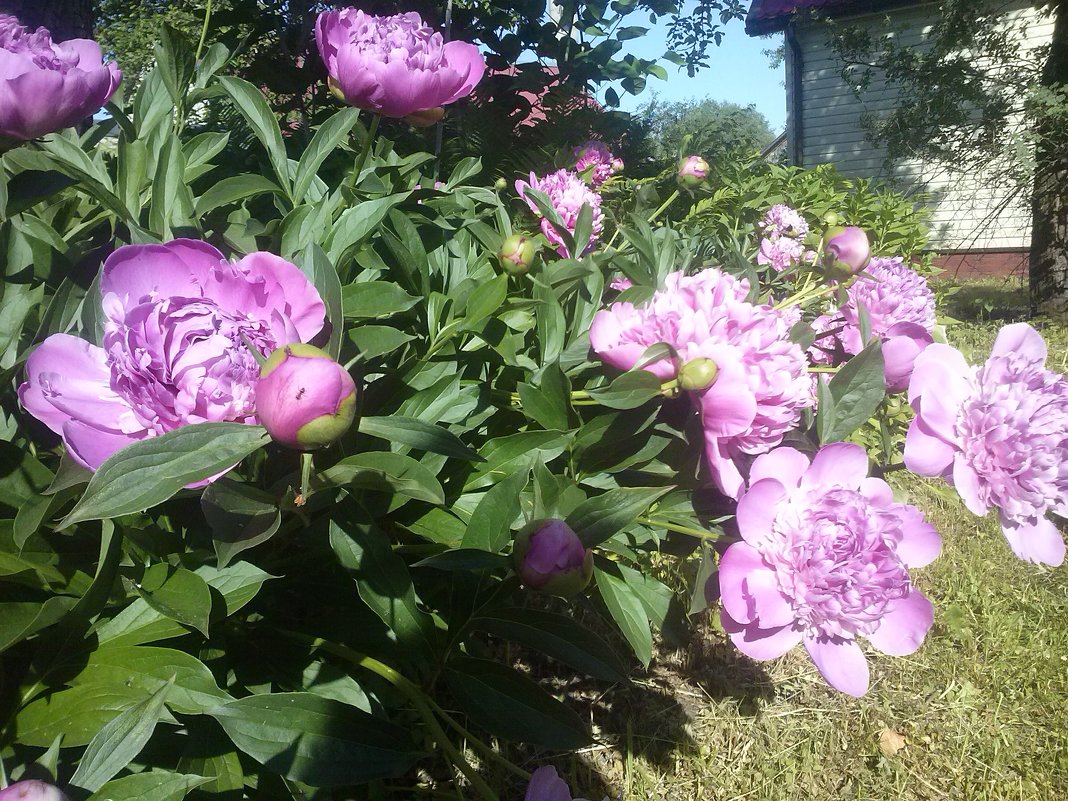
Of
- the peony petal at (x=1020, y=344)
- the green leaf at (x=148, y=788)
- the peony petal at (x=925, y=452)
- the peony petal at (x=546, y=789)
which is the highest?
the peony petal at (x=1020, y=344)

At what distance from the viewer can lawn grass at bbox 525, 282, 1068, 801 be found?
1.36m

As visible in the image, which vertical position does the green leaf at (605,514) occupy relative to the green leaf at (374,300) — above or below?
below

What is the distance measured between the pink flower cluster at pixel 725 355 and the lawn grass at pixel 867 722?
0.55 meters

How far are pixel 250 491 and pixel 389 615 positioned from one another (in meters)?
0.20

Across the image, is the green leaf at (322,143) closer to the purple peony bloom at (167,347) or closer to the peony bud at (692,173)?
the purple peony bloom at (167,347)

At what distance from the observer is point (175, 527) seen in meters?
0.70

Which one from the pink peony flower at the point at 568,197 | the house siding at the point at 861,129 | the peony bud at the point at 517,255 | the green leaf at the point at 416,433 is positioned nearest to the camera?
the green leaf at the point at 416,433

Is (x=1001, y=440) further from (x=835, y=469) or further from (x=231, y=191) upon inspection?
(x=231, y=191)

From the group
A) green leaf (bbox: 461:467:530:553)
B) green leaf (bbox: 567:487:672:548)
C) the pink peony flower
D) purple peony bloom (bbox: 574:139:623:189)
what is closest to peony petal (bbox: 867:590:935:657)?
green leaf (bbox: 567:487:672:548)

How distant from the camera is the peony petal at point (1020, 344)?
2.48 ft

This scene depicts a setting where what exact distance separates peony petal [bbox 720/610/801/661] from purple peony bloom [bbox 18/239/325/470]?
0.44m

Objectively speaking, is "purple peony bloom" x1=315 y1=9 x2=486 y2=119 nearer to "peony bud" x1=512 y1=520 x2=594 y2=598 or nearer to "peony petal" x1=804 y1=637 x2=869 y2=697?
"peony bud" x1=512 y1=520 x2=594 y2=598

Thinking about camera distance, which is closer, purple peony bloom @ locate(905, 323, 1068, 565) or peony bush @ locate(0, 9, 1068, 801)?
peony bush @ locate(0, 9, 1068, 801)

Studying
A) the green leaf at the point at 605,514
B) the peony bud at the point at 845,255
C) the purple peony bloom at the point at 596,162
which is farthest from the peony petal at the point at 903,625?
the purple peony bloom at the point at 596,162
